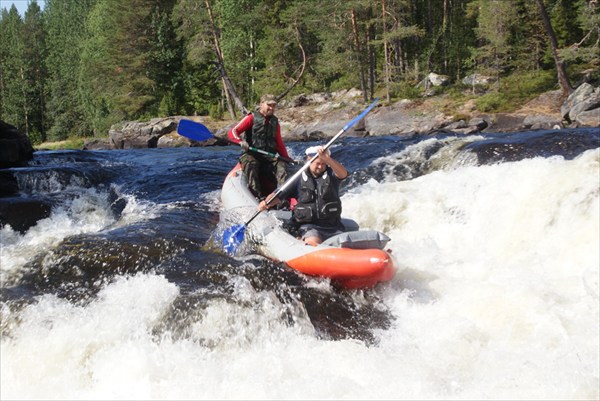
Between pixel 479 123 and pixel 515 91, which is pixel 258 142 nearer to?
pixel 479 123

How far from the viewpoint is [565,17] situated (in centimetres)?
2128

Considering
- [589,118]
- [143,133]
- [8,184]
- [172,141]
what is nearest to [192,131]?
[8,184]

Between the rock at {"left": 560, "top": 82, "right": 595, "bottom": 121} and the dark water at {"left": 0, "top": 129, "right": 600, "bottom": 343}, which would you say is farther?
the rock at {"left": 560, "top": 82, "right": 595, "bottom": 121}

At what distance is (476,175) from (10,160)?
30.1 feet

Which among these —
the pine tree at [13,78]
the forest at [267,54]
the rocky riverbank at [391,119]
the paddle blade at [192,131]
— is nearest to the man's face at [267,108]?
the paddle blade at [192,131]

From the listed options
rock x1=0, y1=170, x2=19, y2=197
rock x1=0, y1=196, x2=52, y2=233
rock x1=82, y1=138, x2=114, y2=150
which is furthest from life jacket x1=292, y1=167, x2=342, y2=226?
rock x1=82, y1=138, x2=114, y2=150

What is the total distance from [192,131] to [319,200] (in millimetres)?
3113

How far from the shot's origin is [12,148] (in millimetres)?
10875

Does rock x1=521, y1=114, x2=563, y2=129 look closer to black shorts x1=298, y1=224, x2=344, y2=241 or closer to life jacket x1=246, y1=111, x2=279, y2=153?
life jacket x1=246, y1=111, x2=279, y2=153

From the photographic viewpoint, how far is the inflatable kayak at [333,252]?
13.8 ft

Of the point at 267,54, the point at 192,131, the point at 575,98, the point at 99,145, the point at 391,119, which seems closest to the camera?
the point at 192,131

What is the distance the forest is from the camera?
20.7 m

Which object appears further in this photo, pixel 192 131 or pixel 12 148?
pixel 12 148

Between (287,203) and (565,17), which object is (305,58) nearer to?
(565,17)
